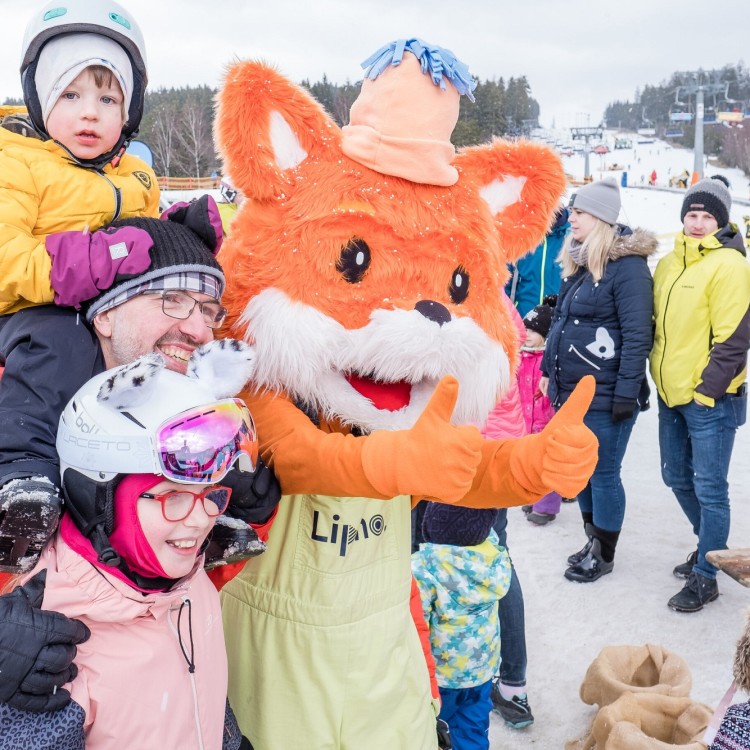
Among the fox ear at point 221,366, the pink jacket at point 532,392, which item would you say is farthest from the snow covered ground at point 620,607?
the fox ear at point 221,366

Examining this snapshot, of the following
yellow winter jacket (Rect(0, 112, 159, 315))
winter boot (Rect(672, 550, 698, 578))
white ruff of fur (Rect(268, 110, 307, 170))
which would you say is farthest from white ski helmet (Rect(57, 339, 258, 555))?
winter boot (Rect(672, 550, 698, 578))

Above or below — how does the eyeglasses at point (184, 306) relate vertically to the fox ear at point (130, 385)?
above

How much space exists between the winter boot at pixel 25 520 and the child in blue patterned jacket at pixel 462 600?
1.26 metres

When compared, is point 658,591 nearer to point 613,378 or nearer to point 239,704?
point 613,378

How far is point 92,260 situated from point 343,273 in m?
0.46

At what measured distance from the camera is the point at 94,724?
1.10 meters

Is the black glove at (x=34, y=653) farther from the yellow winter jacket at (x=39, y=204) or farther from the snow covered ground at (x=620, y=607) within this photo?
the snow covered ground at (x=620, y=607)

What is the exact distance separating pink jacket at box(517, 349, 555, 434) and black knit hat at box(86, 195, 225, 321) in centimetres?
318

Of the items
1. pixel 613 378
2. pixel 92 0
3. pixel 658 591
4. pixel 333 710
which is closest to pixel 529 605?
pixel 658 591

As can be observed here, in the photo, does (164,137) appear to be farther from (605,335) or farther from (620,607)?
(620,607)

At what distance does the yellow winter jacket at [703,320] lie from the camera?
3145 mm

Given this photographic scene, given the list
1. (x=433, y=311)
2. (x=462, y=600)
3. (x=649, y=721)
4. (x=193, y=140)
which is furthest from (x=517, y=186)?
(x=193, y=140)

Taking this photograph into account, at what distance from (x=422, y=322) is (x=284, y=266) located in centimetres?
30

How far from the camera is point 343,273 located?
54.0 inches
